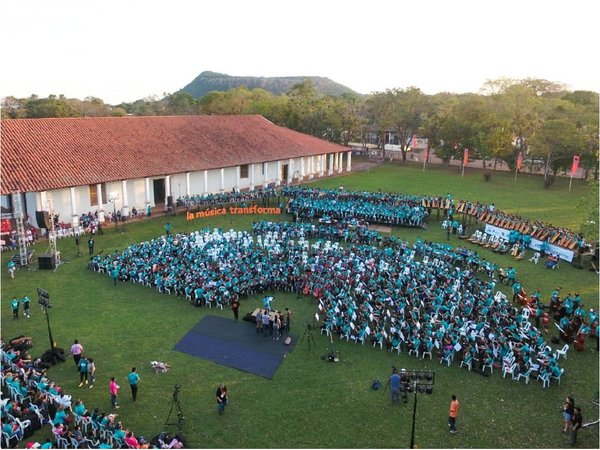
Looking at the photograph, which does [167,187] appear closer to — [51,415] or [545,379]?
[51,415]

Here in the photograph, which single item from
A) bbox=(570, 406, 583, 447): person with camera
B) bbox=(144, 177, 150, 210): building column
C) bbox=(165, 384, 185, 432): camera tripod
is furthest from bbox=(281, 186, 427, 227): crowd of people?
bbox=(165, 384, 185, 432): camera tripod

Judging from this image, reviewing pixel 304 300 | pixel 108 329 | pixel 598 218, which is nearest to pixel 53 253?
pixel 108 329

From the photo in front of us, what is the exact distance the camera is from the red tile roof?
32719mm

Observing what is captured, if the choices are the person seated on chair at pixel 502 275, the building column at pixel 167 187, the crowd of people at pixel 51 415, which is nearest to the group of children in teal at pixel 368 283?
the person seated on chair at pixel 502 275

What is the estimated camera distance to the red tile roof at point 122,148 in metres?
32.7

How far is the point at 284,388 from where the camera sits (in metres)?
15.7

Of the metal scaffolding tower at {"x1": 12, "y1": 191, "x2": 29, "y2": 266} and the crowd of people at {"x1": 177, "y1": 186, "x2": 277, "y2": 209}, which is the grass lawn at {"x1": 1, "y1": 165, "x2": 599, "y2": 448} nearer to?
the metal scaffolding tower at {"x1": 12, "y1": 191, "x2": 29, "y2": 266}

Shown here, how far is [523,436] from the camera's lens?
13.7 m

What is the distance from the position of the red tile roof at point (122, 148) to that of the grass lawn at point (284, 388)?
10.9m

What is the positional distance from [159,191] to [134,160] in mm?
3566

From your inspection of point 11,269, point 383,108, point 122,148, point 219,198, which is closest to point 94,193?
point 122,148

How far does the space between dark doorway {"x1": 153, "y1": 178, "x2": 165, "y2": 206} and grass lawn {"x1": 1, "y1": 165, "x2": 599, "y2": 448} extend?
16.9m

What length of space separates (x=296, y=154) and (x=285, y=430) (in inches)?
1636

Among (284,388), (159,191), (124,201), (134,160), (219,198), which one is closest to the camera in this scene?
(284,388)
